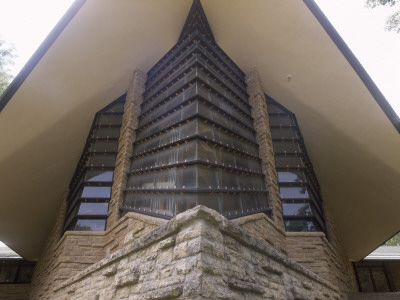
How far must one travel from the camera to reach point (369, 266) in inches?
546

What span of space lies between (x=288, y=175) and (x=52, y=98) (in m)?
5.94

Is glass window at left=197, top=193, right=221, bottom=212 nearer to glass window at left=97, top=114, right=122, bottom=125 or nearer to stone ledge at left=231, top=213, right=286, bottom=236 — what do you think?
stone ledge at left=231, top=213, right=286, bottom=236

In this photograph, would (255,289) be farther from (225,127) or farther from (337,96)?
(337,96)

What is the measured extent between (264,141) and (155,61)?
403 centimetres

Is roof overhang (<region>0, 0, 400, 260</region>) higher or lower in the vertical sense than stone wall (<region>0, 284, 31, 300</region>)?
higher

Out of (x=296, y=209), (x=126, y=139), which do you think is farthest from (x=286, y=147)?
(x=126, y=139)

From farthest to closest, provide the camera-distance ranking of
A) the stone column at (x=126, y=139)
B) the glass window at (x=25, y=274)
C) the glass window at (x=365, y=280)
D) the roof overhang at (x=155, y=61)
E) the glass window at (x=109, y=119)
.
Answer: the glass window at (x=365, y=280), the glass window at (x=25, y=274), the glass window at (x=109, y=119), the roof overhang at (x=155, y=61), the stone column at (x=126, y=139)

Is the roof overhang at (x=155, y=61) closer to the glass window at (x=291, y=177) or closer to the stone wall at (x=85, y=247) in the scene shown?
the glass window at (x=291, y=177)

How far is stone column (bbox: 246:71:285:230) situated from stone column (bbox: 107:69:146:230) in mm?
3105

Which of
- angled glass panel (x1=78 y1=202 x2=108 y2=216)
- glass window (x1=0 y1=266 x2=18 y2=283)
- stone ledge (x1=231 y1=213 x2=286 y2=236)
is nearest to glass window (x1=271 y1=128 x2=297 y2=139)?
stone ledge (x1=231 y1=213 x2=286 y2=236)

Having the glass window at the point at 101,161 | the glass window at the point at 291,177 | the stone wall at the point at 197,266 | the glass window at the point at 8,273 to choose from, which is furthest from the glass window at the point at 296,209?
the glass window at the point at 8,273

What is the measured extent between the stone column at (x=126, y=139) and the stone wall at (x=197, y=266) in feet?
9.16

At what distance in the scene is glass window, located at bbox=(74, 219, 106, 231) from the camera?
5945mm

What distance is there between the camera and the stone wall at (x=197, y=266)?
73.4 inches
